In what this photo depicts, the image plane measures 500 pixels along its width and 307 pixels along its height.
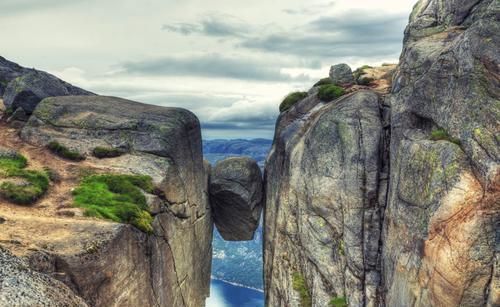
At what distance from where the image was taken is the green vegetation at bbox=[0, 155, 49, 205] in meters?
25.9

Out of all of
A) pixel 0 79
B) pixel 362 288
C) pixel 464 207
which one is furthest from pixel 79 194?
pixel 0 79

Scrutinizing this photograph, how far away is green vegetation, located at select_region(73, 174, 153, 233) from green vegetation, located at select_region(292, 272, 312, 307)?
50.5 ft

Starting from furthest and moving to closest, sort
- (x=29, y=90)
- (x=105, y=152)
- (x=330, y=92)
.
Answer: (x=330, y=92) → (x=29, y=90) → (x=105, y=152)

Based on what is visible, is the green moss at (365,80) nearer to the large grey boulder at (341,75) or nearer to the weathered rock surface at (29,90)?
the large grey boulder at (341,75)

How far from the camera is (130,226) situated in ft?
86.1

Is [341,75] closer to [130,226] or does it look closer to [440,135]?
[440,135]

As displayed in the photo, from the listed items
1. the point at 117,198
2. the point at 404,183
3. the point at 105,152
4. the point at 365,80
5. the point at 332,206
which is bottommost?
the point at 332,206

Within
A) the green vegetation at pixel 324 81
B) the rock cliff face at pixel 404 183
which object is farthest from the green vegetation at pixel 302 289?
the green vegetation at pixel 324 81

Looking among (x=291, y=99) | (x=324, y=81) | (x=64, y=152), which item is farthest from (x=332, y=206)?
(x=64, y=152)

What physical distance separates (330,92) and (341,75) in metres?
4.84

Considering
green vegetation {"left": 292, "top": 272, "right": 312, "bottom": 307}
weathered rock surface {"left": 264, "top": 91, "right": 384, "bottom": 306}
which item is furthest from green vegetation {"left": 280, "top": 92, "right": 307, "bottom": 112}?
green vegetation {"left": 292, "top": 272, "right": 312, "bottom": 307}

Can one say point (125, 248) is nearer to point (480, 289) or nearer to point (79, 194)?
point (79, 194)

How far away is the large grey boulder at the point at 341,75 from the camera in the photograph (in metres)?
45.0

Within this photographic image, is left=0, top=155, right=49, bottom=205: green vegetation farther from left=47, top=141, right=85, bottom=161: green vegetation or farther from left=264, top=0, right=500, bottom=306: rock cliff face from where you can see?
left=264, top=0, right=500, bottom=306: rock cliff face
